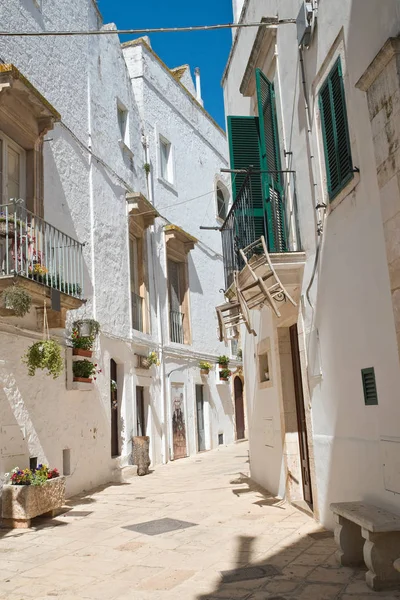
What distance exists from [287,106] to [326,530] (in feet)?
16.8

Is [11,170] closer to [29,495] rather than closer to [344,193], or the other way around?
[29,495]

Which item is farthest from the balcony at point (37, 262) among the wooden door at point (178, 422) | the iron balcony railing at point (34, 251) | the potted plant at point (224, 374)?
the potted plant at point (224, 374)

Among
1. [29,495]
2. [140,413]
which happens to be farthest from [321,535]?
[140,413]

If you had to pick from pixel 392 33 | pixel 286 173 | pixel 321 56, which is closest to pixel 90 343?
pixel 286 173

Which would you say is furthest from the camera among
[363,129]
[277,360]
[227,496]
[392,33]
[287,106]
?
[227,496]

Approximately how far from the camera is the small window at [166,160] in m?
17.1

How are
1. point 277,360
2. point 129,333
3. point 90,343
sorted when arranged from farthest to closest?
point 129,333, point 90,343, point 277,360

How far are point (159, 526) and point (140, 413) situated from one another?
6.82 m

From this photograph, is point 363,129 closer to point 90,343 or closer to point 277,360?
point 277,360

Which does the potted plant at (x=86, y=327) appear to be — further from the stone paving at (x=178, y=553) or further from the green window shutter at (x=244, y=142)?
the green window shutter at (x=244, y=142)

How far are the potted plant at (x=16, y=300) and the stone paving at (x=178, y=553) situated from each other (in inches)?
110

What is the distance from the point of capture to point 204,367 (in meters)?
17.4

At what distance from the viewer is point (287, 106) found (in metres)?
7.88

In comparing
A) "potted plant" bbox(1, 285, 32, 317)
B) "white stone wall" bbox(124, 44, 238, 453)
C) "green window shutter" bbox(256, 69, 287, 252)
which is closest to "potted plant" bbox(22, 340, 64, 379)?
"potted plant" bbox(1, 285, 32, 317)
